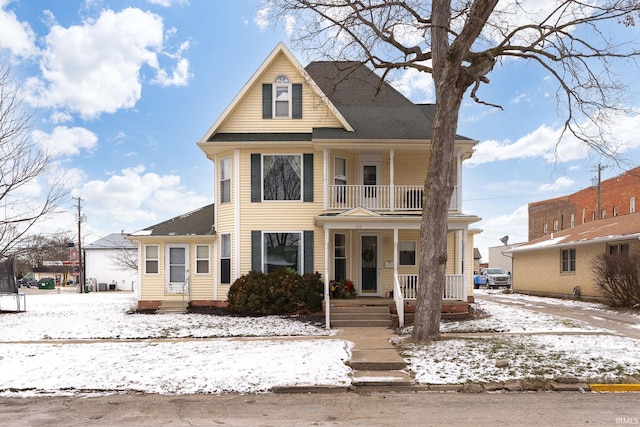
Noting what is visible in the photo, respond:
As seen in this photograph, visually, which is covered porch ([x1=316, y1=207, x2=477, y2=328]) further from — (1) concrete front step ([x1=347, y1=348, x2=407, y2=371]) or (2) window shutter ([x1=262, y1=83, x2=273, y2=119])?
(1) concrete front step ([x1=347, y1=348, x2=407, y2=371])

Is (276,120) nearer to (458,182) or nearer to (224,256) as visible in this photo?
(224,256)

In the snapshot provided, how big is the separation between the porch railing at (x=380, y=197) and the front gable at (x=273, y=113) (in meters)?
2.32

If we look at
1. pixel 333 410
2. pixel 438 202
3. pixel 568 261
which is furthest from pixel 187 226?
pixel 568 261

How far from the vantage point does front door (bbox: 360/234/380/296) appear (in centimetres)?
1616

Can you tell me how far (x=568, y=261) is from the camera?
897 inches

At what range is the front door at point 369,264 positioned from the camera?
53.0ft

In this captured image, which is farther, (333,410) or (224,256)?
(224,256)

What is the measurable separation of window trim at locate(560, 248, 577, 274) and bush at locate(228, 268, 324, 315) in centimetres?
1426

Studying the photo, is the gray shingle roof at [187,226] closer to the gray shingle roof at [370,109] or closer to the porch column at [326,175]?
the porch column at [326,175]

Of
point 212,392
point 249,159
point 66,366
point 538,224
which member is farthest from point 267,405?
point 538,224

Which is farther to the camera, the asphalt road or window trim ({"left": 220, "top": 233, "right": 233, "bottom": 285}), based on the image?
window trim ({"left": 220, "top": 233, "right": 233, "bottom": 285})

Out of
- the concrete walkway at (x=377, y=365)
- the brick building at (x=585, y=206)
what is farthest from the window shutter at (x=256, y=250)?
the brick building at (x=585, y=206)

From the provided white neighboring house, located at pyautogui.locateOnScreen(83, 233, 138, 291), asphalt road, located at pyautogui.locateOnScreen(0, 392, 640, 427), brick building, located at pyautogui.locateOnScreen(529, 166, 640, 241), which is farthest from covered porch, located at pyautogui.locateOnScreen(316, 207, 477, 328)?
white neighboring house, located at pyautogui.locateOnScreen(83, 233, 138, 291)

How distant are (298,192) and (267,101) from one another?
3.40 meters
